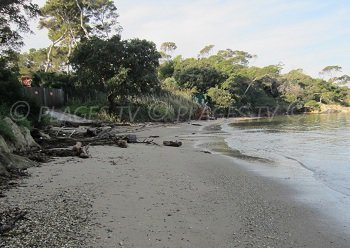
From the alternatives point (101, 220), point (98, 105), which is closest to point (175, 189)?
point (101, 220)

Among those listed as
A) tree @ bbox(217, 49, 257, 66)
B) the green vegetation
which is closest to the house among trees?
the green vegetation

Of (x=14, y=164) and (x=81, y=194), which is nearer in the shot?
(x=81, y=194)

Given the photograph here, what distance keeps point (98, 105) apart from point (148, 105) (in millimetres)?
4373

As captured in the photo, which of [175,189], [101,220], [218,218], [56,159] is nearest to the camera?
→ [101,220]

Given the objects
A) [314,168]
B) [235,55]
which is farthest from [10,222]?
[235,55]

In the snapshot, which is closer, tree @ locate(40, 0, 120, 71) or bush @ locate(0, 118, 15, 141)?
bush @ locate(0, 118, 15, 141)

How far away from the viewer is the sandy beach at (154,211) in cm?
378

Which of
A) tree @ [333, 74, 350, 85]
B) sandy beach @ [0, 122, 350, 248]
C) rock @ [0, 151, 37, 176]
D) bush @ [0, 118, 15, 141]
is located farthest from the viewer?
tree @ [333, 74, 350, 85]

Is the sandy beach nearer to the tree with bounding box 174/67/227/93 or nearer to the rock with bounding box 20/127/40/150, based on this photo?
the rock with bounding box 20/127/40/150

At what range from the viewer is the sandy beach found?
3775 millimetres

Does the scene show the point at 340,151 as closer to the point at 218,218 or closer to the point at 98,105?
the point at 218,218

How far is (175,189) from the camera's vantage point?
5.96 meters

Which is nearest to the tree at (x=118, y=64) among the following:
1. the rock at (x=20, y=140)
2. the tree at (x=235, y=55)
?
the rock at (x=20, y=140)

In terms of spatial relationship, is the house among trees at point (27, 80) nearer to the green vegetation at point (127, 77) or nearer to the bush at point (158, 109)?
the green vegetation at point (127, 77)
